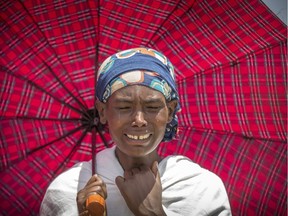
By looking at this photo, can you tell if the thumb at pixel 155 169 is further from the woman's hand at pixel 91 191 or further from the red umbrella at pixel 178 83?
the red umbrella at pixel 178 83

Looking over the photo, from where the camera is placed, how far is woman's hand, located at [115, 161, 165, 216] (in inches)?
106

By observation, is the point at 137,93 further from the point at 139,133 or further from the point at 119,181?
the point at 119,181

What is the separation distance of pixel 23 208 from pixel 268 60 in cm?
156

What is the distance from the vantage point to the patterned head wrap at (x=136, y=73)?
278 cm

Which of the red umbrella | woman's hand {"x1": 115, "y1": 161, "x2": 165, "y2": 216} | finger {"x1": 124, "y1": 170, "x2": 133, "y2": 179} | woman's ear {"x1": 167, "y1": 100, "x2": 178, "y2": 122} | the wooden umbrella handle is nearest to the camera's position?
the wooden umbrella handle

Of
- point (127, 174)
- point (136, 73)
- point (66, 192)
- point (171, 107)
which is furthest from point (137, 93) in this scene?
point (66, 192)

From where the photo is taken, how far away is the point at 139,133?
9.02 feet

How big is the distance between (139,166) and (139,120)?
328mm

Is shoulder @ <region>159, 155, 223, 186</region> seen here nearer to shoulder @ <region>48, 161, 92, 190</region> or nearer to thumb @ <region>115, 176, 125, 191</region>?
thumb @ <region>115, 176, 125, 191</region>

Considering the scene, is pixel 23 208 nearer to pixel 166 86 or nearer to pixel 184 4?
pixel 166 86

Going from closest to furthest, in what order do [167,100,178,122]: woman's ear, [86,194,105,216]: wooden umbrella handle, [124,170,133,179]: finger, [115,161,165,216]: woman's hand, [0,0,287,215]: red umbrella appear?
[86,194,105,216]: wooden umbrella handle → [115,161,165,216]: woman's hand → [124,170,133,179]: finger → [167,100,178,122]: woman's ear → [0,0,287,215]: red umbrella

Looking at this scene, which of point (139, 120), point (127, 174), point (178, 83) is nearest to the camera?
point (139, 120)

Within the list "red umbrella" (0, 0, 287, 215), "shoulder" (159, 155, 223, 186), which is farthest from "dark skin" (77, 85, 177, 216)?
"red umbrella" (0, 0, 287, 215)

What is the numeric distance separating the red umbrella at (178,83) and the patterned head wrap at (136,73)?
41 cm
